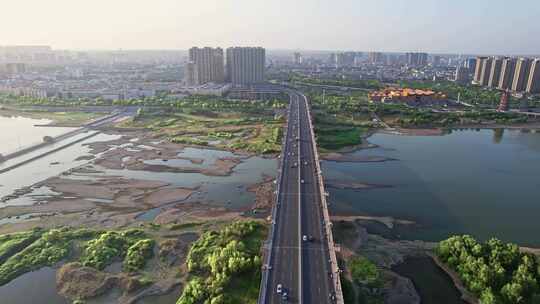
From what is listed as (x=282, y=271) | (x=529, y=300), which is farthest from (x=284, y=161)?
(x=529, y=300)

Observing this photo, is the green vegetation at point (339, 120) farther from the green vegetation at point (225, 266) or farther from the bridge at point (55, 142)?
the bridge at point (55, 142)

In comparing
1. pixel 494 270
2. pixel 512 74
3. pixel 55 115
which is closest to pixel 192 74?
pixel 55 115

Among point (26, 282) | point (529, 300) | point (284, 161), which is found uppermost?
point (284, 161)

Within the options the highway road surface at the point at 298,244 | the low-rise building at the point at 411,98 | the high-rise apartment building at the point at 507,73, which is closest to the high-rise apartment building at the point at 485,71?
the high-rise apartment building at the point at 507,73

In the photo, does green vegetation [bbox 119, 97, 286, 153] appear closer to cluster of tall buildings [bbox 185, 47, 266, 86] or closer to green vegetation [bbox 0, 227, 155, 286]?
green vegetation [bbox 0, 227, 155, 286]

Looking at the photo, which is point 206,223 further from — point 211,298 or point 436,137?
point 436,137

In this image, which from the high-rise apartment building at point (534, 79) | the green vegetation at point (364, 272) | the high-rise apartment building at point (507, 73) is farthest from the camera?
the high-rise apartment building at point (507, 73)
